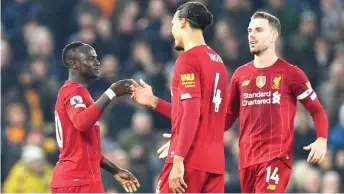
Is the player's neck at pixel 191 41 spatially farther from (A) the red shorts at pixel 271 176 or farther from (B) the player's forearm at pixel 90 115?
(A) the red shorts at pixel 271 176

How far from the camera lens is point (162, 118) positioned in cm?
1562

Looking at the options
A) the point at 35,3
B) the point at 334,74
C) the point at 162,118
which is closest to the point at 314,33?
the point at 334,74

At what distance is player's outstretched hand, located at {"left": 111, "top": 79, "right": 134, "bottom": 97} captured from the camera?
9.05 meters

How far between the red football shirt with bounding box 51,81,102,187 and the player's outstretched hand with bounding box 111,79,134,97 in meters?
0.28

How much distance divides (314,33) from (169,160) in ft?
28.1

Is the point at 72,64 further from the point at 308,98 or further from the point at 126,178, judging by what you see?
the point at 308,98

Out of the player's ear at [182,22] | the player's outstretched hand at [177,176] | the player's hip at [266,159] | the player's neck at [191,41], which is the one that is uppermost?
the player's ear at [182,22]

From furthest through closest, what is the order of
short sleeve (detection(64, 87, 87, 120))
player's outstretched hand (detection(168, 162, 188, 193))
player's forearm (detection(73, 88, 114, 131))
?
1. short sleeve (detection(64, 87, 87, 120))
2. player's forearm (detection(73, 88, 114, 131))
3. player's outstretched hand (detection(168, 162, 188, 193))

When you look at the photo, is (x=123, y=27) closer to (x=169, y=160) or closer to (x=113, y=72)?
(x=113, y=72)

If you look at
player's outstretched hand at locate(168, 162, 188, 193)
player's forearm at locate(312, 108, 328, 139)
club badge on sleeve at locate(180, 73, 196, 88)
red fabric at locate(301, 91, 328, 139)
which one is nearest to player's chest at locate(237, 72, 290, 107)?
red fabric at locate(301, 91, 328, 139)

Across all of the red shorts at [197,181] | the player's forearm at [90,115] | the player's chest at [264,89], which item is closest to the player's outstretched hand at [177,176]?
the red shorts at [197,181]

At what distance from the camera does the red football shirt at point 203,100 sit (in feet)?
27.7

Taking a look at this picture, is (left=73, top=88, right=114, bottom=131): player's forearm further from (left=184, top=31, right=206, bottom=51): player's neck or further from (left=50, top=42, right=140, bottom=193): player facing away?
(left=184, top=31, right=206, bottom=51): player's neck

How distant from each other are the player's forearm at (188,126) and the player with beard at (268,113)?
1434 mm
